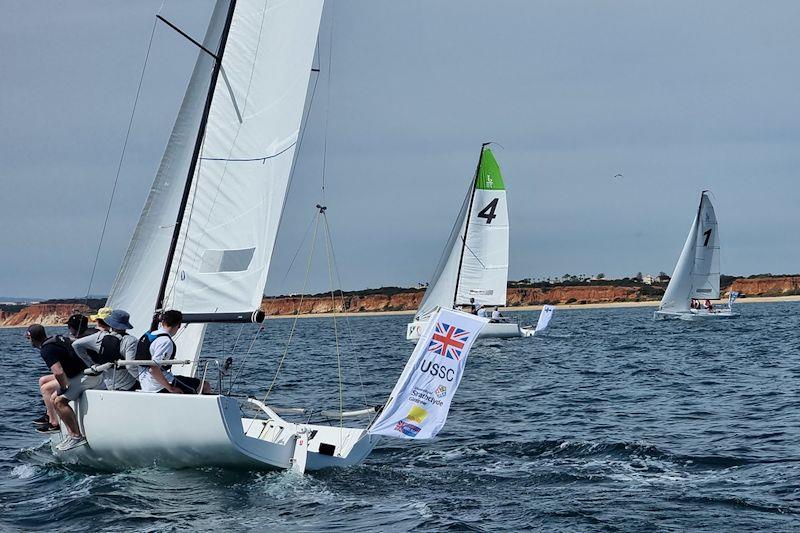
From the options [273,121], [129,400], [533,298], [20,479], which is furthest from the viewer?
[533,298]

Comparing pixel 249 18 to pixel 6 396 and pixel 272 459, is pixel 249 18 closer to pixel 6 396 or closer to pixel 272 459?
pixel 272 459

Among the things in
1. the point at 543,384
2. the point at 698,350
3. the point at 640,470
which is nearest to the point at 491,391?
the point at 543,384

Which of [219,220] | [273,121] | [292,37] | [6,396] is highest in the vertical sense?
[292,37]

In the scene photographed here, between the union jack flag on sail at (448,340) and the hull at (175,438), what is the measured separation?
5.96ft

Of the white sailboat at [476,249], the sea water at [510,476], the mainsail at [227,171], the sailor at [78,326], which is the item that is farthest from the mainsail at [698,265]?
the sailor at [78,326]

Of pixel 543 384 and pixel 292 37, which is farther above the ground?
pixel 292 37

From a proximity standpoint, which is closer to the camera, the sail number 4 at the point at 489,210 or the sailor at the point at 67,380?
the sailor at the point at 67,380

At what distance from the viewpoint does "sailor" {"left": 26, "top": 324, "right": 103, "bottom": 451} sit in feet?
39.3

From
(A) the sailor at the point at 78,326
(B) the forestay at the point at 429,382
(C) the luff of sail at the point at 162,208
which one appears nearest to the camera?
(B) the forestay at the point at 429,382

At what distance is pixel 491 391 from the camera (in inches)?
914

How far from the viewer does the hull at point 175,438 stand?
11156 millimetres

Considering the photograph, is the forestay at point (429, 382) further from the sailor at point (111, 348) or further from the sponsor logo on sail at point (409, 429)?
the sailor at point (111, 348)

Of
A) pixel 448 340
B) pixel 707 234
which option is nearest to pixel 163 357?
pixel 448 340

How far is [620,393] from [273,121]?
11360mm
